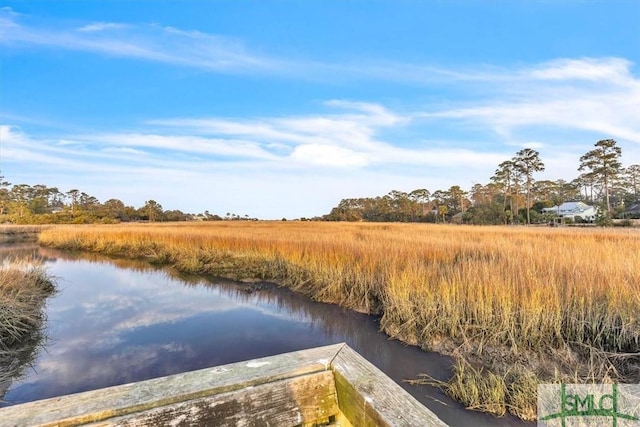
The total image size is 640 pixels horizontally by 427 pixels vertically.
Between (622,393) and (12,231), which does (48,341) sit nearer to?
(622,393)

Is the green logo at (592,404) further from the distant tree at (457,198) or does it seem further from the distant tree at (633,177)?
the distant tree at (633,177)

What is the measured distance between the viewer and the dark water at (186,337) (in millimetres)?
3889

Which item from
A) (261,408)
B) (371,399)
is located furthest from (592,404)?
(261,408)

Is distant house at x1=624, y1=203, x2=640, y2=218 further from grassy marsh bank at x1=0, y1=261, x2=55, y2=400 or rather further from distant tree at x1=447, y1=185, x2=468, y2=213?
grassy marsh bank at x1=0, y1=261, x2=55, y2=400

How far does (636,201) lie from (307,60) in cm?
5318

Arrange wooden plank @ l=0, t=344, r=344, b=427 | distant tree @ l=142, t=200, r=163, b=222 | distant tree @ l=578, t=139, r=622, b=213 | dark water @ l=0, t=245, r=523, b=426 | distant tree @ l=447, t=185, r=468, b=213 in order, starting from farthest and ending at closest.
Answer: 1. distant tree @ l=142, t=200, r=163, b=222
2. distant tree @ l=447, t=185, r=468, b=213
3. distant tree @ l=578, t=139, r=622, b=213
4. dark water @ l=0, t=245, r=523, b=426
5. wooden plank @ l=0, t=344, r=344, b=427

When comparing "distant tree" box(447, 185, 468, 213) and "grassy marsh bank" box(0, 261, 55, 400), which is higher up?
"distant tree" box(447, 185, 468, 213)

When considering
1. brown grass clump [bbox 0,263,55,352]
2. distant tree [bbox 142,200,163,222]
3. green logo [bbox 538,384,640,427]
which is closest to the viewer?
green logo [bbox 538,384,640,427]

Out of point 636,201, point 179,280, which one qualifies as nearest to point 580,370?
point 179,280

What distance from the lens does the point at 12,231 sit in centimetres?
2833

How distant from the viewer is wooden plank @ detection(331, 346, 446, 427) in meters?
0.84

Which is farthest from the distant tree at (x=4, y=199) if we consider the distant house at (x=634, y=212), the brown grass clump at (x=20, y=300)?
the distant house at (x=634, y=212)

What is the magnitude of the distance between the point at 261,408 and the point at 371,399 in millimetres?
323

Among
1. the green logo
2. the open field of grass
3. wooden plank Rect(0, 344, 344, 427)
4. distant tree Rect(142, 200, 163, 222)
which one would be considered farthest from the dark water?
distant tree Rect(142, 200, 163, 222)
